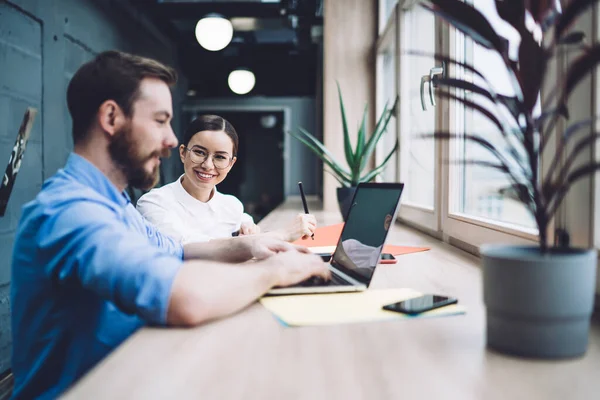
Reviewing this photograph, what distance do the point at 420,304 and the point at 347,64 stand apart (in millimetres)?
3100

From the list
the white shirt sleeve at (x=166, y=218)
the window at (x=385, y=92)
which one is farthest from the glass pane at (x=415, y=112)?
the white shirt sleeve at (x=166, y=218)

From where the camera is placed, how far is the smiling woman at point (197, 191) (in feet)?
6.22

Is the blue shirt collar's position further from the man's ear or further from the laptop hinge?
the laptop hinge

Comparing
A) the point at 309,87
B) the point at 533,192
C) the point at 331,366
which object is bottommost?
the point at 331,366

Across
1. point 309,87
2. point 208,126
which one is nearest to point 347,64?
point 208,126

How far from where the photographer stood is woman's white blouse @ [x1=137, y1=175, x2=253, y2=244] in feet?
6.15

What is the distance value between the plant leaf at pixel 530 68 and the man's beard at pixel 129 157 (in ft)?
2.24

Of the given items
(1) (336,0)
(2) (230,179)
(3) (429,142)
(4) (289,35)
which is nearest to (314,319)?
(3) (429,142)

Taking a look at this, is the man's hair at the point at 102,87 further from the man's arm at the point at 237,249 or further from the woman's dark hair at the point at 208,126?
the woman's dark hair at the point at 208,126

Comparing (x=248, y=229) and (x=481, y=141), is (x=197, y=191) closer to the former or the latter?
(x=248, y=229)

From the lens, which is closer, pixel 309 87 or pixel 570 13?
pixel 570 13

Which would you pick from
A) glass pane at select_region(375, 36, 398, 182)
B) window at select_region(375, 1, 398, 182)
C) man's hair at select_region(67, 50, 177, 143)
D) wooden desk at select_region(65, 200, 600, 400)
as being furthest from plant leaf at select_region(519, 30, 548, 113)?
glass pane at select_region(375, 36, 398, 182)

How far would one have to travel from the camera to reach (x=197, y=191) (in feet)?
6.68

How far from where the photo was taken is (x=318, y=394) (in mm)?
532
